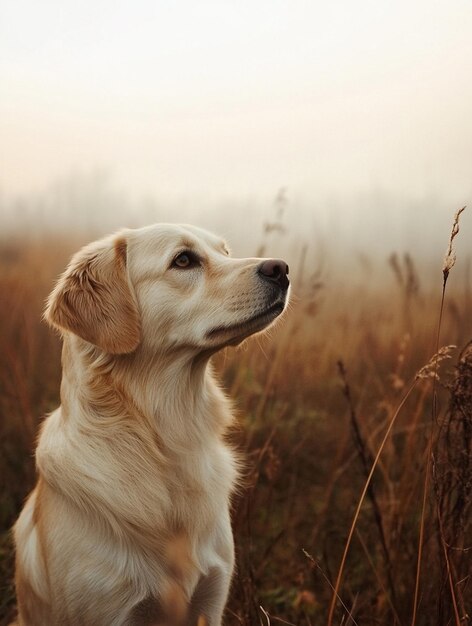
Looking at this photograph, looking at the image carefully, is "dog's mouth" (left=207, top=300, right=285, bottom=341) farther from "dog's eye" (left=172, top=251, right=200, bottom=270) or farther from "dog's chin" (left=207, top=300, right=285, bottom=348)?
"dog's eye" (left=172, top=251, right=200, bottom=270)

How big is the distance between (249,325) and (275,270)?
0.21 metres

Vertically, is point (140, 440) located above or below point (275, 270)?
below

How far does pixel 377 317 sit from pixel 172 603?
3.11 m

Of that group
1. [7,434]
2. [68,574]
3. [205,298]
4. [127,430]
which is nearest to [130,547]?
[68,574]

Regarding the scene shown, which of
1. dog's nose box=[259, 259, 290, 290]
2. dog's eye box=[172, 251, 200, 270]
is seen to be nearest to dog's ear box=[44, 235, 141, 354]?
dog's eye box=[172, 251, 200, 270]

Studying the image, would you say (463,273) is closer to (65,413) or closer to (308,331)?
(308,331)

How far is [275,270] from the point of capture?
7.75ft

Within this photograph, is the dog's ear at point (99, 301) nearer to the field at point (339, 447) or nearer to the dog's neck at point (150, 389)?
the dog's neck at point (150, 389)

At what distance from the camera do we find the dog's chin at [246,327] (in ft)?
7.75

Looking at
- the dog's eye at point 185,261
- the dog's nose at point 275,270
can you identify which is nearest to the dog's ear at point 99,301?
the dog's eye at point 185,261

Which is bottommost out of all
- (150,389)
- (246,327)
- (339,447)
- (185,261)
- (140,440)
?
(339,447)

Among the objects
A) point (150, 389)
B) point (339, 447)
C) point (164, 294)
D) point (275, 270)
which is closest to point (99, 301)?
point (164, 294)

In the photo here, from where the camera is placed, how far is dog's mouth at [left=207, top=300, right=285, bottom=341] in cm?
236

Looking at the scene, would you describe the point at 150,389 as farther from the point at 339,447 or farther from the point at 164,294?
the point at 339,447
